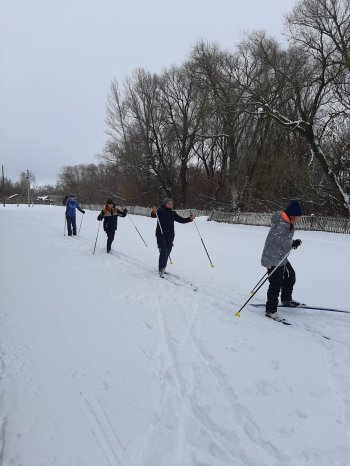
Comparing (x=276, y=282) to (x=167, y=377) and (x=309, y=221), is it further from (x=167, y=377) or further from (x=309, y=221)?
(x=309, y=221)

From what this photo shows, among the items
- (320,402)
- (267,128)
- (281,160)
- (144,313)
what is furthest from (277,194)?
(320,402)

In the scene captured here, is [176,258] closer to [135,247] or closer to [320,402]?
[135,247]

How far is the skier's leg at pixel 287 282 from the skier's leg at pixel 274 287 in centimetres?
34

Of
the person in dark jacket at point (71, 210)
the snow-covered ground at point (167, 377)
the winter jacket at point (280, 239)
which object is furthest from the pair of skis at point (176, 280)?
the person in dark jacket at point (71, 210)

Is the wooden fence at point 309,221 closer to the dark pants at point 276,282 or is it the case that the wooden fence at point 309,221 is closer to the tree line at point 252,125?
the tree line at point 252,125

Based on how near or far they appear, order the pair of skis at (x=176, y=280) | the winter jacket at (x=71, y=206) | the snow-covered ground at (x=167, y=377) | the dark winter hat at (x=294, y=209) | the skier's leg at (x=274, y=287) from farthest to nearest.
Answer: the winter jacket at (x=71, y=206) < the pair of skis at (x=176, y=280) < the skier's leg at (x=274, y=287) < the dark winter hat at (x=294, y=209) < the snow-covered ground at (x=167, y=377)

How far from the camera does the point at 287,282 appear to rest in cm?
620

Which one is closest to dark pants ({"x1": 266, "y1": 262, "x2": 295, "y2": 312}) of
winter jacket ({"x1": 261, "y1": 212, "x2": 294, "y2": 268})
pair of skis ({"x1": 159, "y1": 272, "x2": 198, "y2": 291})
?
winter jacket ({"x1": 261, "y1": 212, "x2": 294, "y2": 268})

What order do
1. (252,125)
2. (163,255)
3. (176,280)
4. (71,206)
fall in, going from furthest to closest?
(252,125), (71,206), (163,255), (176,280)

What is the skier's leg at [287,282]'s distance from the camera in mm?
6154

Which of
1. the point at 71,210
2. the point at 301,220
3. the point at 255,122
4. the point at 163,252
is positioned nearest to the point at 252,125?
the point at 255,122

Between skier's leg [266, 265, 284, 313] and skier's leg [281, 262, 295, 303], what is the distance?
1.12 feet

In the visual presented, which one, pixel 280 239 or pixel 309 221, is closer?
pixel 280 239

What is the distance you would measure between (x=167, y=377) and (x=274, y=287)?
8.38ft
